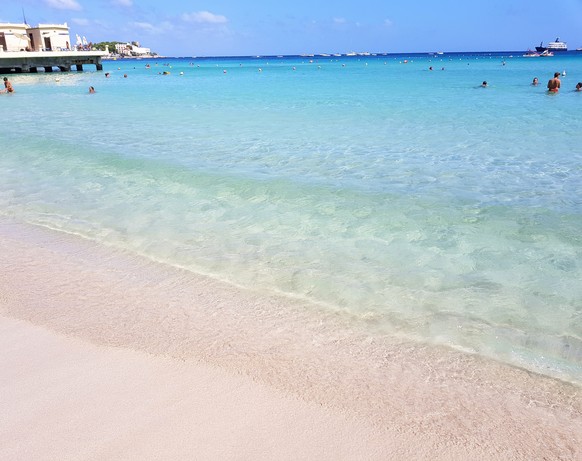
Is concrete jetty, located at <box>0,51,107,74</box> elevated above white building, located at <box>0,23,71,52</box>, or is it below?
below

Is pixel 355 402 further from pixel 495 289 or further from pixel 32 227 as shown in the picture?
pixel 32 227

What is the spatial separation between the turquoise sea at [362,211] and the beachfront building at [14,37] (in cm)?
5279

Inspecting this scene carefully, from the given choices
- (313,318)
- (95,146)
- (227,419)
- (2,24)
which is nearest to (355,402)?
(227,419)

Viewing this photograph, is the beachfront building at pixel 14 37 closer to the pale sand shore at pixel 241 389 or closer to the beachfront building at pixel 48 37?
the beachfront building at pixel 48 37

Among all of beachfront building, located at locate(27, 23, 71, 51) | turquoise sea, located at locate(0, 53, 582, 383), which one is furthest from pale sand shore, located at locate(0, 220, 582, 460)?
beachfront building, located at locate(27, 23, 71, 51)

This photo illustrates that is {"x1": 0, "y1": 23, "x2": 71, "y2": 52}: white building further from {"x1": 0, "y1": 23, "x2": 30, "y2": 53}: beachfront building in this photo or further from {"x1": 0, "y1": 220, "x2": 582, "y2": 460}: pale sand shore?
{"x1": 0, "y1": 220, "x2": 582, "y2": 460}: pale sand shore

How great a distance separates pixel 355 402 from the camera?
323 centimetres

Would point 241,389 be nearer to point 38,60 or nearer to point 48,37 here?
point 38,60

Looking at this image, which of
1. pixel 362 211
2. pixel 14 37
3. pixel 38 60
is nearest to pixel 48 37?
pixel 14 37

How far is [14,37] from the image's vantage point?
59.2m

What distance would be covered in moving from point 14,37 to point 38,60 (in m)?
8.39

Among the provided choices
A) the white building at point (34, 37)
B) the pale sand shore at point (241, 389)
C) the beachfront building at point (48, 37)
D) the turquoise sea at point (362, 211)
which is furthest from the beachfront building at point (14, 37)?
the pale sand shore at point (241, 389)

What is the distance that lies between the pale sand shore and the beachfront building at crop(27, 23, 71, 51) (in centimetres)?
7069

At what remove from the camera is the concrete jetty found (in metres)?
51.1
